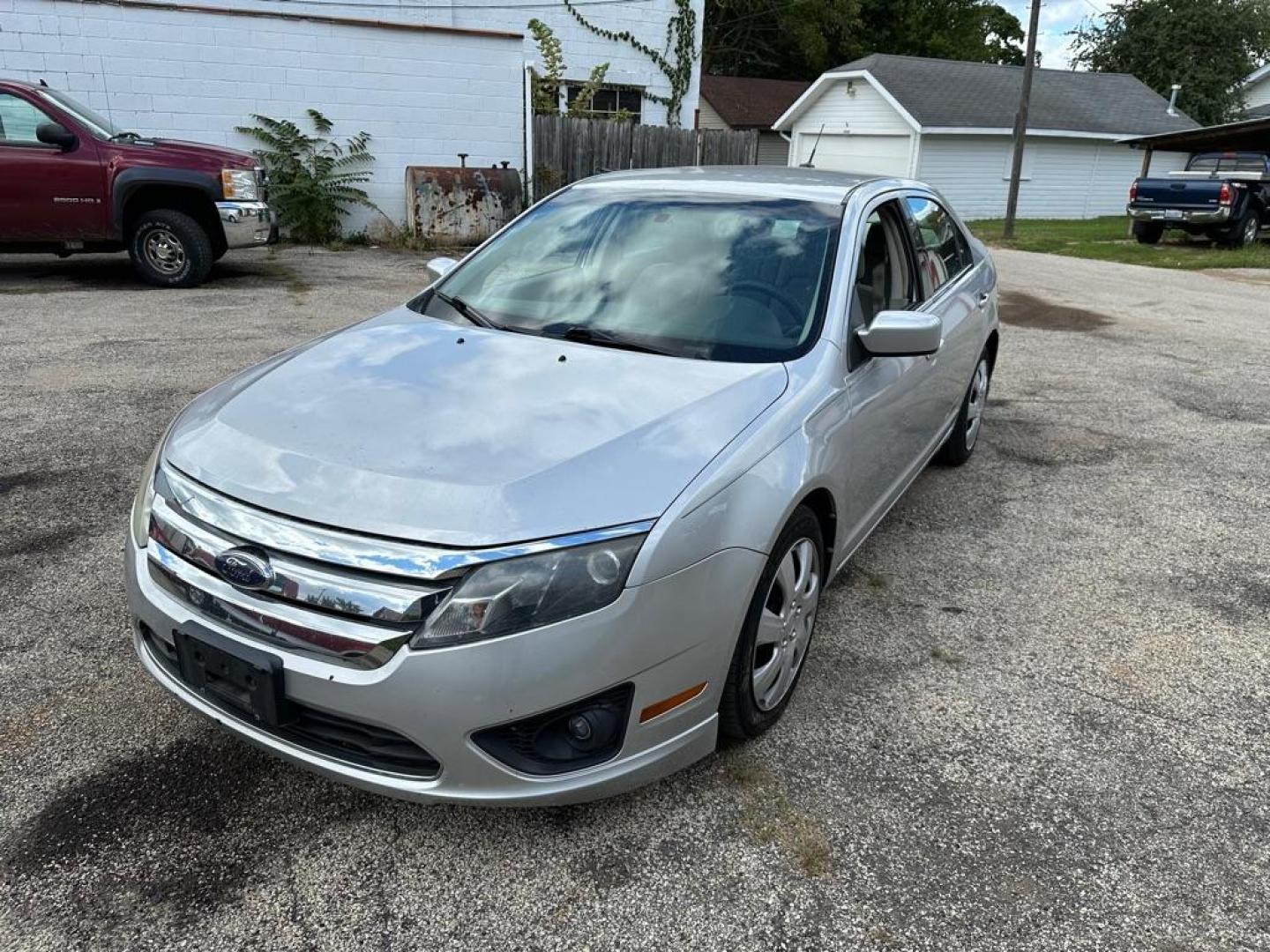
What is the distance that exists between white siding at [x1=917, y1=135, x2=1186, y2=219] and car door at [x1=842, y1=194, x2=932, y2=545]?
23.5 m

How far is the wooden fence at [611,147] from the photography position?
14.6 metres

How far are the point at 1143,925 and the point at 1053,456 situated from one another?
3648 mm

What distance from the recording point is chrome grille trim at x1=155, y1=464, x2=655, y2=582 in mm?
1935

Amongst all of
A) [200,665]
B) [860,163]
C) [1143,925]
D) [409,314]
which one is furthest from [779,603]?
[860,163]

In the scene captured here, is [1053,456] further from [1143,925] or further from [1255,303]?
[1255,303]

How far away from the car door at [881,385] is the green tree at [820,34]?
118 feet

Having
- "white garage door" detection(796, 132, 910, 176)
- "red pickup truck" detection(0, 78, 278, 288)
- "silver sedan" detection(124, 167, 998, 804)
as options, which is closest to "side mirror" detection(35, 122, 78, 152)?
"red pickup truck" detection(0, 78, 278, 288)

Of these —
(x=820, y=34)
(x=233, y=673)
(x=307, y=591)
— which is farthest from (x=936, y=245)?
(x=820, y=34)

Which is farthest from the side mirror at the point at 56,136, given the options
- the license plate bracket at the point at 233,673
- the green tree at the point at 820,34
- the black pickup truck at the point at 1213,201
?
the green tree at the point at 820,34

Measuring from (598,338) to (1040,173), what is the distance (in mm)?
28779

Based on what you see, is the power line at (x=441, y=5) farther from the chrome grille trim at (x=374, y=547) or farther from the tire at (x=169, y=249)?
the chrome grille trim at (x=374, y=547)

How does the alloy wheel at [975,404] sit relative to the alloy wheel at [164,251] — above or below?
below

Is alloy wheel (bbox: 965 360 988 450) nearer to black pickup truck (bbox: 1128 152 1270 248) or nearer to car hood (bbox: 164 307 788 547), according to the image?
car hood (bbox: 164 307 788 547)

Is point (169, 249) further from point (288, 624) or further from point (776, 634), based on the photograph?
point (776, 634)
